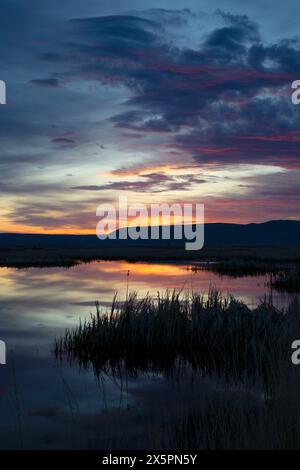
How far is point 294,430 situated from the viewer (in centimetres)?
673

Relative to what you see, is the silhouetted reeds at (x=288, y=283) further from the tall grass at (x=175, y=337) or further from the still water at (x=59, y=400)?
the tall grass at (x=175, y=337)

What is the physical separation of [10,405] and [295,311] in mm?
7549

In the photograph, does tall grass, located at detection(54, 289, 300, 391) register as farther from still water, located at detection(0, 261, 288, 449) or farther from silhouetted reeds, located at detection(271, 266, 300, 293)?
silhouetted reeds, located at detection(271, 266, 300, 293)
